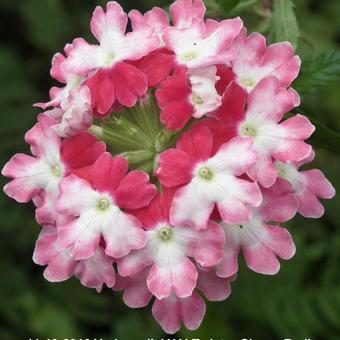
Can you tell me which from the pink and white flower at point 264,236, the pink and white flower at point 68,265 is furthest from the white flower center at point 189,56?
the pink and white flower at point 68,265

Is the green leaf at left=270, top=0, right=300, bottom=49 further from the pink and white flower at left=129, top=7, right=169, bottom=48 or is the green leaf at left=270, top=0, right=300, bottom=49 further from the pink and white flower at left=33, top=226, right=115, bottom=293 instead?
the pink and white flower at left=33, top=226, right=115, bottom=293

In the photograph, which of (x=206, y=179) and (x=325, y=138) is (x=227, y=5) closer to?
(x=325, y=138)

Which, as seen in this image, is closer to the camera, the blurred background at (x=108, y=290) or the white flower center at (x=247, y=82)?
the white flower center at (x=247, y=82)

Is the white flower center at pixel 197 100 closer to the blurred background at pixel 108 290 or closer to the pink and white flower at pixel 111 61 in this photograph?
Answer: the pink and white flower at pixel 111 61

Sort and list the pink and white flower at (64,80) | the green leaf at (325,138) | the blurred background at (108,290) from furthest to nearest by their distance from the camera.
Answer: the blurred background at (108,290) → the green leaf at (325,138) → the pink and white flower at (64,80)

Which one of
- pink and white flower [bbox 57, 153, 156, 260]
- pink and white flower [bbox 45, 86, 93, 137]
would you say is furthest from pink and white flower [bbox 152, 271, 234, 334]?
pink and white flower [bbox 45, 86, 93, 137]

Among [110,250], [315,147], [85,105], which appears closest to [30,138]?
[85,105]

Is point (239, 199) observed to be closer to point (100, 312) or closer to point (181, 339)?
point (181, 339)
